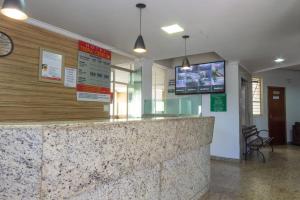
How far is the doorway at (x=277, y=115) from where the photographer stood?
915 centimetres

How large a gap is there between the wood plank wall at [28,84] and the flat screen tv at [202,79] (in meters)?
3.75

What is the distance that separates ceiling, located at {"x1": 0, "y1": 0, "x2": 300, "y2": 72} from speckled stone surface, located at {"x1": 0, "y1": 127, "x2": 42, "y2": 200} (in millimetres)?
2432

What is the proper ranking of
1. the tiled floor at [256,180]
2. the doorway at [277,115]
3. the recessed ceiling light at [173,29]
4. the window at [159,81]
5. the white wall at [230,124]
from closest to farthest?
the tiled floor at [256,180] < the recessed ceiling light at [173,29] < the white wall at [230,124] < the window at [159,81] < the doorway at [277,115]

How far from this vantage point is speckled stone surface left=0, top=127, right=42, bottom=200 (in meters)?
1.05

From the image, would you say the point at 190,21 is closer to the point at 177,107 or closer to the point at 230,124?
the point at 177,107

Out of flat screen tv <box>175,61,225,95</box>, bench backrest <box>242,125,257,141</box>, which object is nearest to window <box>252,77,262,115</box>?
bench backrest <box>242,125,257,141</box>

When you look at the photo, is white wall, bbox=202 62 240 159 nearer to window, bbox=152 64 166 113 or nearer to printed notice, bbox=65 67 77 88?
window, bbox=152 64 166 113

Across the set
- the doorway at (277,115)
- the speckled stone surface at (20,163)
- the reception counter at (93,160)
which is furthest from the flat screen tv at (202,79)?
the speckled stone surface at (20,163)

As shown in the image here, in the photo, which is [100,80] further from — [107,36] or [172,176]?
[172,176]

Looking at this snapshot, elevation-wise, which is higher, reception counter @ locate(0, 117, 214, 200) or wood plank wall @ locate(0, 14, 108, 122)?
wood plank wall @ locate(0, 14, 108, 122)

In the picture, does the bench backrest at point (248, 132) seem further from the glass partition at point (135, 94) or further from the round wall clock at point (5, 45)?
the round wall clock at point (5, 45)

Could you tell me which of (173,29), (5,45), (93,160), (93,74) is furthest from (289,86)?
(93,160)

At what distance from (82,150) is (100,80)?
10.1 ft

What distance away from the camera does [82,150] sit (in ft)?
4.13
